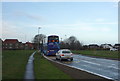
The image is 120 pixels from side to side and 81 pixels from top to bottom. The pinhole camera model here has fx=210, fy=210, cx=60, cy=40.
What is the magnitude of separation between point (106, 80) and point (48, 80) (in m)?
3.21

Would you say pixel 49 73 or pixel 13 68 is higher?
pixel 13 68

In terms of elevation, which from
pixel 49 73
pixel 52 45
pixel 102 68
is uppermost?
pixel 52 45

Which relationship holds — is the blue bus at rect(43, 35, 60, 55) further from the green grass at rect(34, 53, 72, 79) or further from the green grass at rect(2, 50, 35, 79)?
the green grass at rect(34, 53, 72, 79)

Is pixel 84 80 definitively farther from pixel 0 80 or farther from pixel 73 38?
pixel 73 38

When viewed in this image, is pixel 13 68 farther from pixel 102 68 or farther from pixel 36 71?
pixel 102 68

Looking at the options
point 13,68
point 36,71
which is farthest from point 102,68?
point 13,68

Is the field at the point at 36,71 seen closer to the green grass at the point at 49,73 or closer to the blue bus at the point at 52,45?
Result: the green grass at the point at 49,73

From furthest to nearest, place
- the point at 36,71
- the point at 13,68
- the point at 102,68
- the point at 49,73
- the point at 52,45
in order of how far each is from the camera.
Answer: the point at 52,45
the point at 102,68
the point at 13,68
the point at 36,71
the point at 49,73

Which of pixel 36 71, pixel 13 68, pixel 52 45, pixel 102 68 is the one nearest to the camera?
pixel 36 71

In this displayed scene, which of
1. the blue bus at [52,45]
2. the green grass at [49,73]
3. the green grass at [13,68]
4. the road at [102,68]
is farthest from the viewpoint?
the blue bus at [52,45]

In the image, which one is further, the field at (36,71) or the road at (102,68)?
the road at (102,68)

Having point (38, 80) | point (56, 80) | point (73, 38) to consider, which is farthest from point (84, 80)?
point (73, 38)

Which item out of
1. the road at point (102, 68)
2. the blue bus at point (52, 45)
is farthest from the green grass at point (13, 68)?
the blue bus at point (52, 45)

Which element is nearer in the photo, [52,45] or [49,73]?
[49,73]
